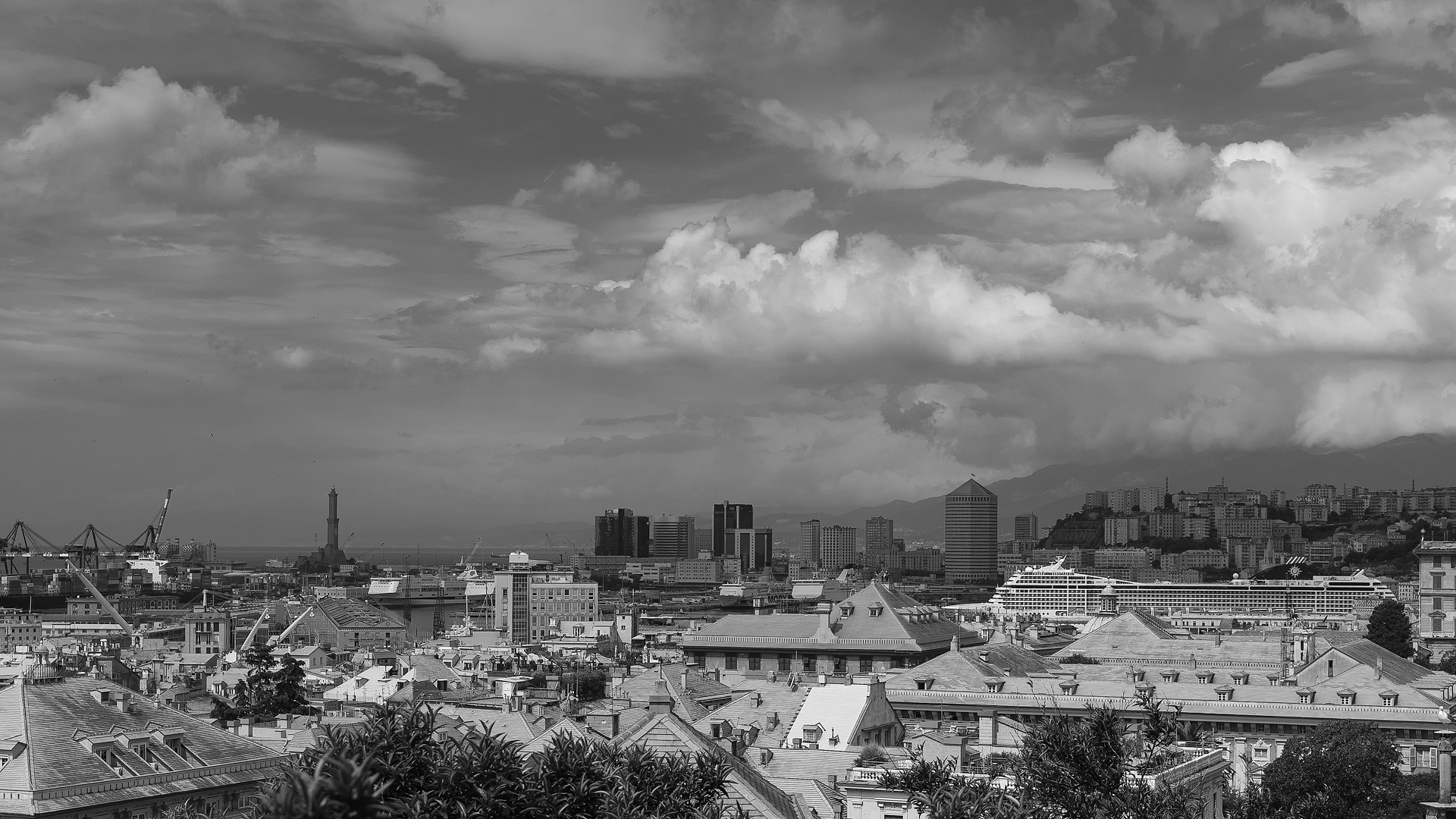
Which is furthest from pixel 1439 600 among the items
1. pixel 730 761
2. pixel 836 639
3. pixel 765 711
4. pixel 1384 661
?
pixel 730 761

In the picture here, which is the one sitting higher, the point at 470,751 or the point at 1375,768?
the point at 470,751

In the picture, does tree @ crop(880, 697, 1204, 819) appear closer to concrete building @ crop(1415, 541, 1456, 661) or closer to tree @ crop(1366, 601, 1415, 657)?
tree @ crop(1366, 601, 1415, 657)

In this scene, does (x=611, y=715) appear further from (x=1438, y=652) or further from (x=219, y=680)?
(x=1438, y=652)

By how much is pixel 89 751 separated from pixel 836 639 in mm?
58632

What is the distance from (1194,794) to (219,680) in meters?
73.9

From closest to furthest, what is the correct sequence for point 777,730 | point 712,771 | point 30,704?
point 712,771
point 30,704
point 777,730

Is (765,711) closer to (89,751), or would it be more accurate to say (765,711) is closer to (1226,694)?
(1226,694)

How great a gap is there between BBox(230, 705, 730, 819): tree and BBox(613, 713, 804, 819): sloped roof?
3510 millimetres

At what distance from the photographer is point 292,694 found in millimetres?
87125

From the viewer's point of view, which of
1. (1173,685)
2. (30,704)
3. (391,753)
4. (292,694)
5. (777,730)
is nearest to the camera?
(391,753)

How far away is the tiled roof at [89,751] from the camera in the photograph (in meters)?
45.6

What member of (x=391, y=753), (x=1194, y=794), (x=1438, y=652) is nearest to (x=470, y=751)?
(x=391, y=753)

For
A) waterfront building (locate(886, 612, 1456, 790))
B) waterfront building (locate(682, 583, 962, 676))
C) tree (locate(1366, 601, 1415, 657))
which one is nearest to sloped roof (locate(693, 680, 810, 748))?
waterfront building (locate(886, 612, 1456, 790))

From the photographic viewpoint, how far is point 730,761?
35.9 m
